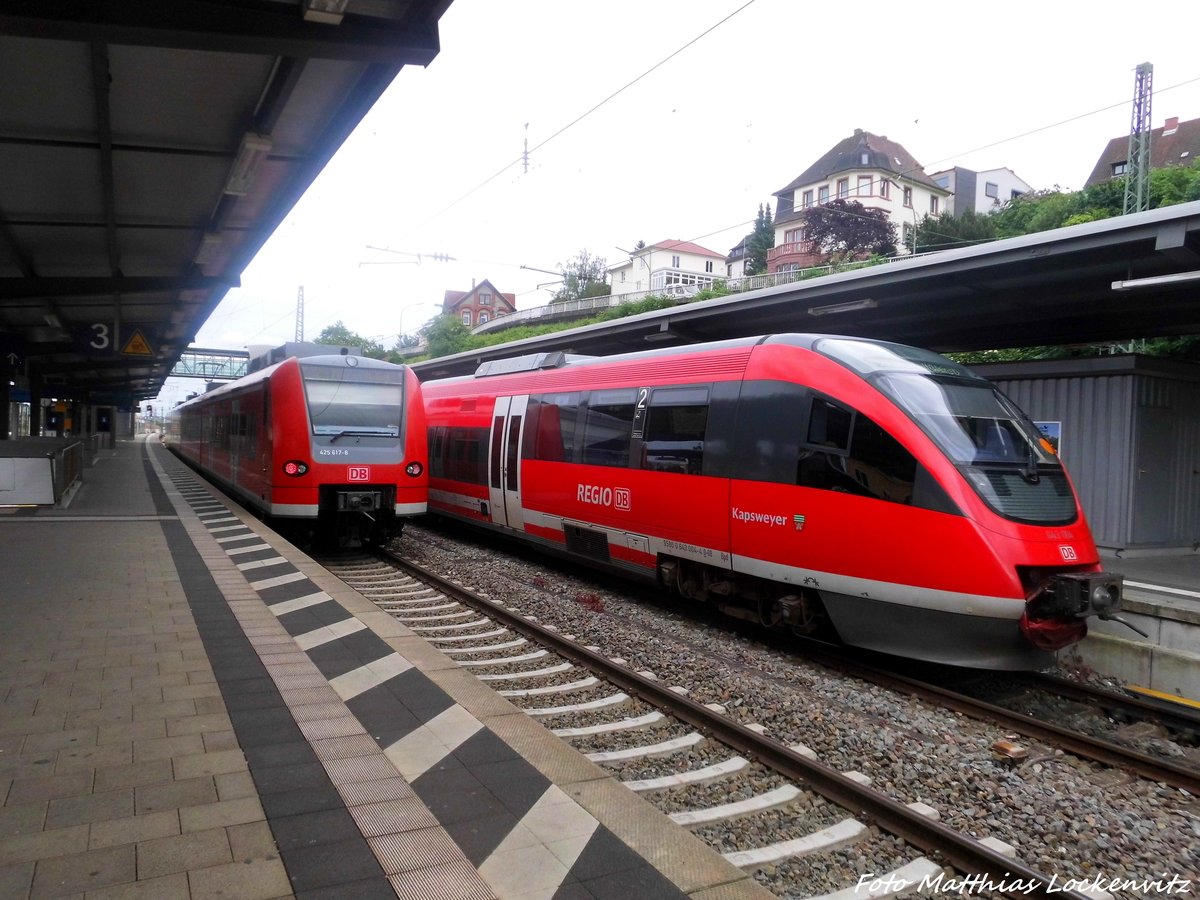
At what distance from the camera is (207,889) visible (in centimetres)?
302

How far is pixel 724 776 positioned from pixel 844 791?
72 centimetres

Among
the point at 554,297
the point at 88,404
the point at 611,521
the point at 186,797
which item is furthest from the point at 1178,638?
the point at 554,297

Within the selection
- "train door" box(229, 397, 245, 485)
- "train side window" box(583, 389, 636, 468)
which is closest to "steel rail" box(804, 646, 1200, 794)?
"train side window" box(583, 389, 636, 468)

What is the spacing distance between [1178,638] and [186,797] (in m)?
8.32

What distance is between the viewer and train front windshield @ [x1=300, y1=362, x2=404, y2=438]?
40.4 ft

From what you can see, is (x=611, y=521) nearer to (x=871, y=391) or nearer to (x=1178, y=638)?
(x=871, y=391)

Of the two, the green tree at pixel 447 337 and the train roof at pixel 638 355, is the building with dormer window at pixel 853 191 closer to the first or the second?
the green tree at pixel 447 337

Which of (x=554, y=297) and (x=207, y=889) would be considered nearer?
(x=207, y=889)

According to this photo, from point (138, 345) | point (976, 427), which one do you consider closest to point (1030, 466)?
point (976, 427)

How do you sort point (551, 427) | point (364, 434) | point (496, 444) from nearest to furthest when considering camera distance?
point (551, 427), point (364, 434), point (496, 444)

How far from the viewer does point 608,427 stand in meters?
10.4

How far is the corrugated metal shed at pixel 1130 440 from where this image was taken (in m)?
11.6

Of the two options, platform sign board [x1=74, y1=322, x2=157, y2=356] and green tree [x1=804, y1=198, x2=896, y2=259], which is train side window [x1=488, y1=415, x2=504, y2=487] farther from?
green tree [x1=804, y1=198, x2=896, y2=259]

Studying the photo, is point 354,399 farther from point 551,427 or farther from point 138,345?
point 138,345
